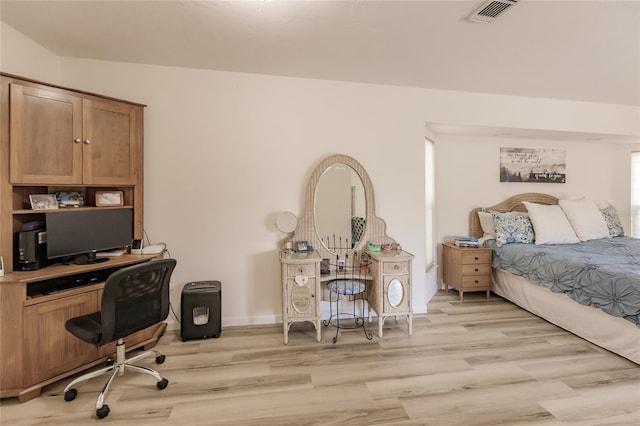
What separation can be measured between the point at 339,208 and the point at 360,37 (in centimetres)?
160

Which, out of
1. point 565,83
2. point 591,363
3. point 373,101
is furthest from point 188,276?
point 565,83

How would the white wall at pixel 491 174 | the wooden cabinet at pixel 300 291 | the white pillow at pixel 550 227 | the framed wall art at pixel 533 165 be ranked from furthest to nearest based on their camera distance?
the framed wall art at pixel 533 165
the white wall at pixel 491 174
the white pillow at pixel 550 227
the wooden cabinet at pixel 300 291

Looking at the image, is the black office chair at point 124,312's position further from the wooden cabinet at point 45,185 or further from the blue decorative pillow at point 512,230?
the blue decorative pillow at point 512,230

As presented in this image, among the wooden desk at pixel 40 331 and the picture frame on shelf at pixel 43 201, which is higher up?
the picture frame on shelf at pixel 43 201

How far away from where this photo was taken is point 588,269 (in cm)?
272

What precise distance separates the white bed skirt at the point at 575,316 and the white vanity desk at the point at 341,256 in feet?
5.09

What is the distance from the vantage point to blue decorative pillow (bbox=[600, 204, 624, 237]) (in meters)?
4.12

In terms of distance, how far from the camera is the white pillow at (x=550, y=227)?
373 cm

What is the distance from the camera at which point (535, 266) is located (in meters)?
3.23

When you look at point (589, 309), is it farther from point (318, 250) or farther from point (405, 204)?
point (318, 250)

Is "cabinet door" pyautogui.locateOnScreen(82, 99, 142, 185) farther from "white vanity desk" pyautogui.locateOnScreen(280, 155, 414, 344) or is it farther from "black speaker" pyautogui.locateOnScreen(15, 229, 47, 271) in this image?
"white vanity desk" pyautogui.locateOnScreen(280, 155, 414, 344)

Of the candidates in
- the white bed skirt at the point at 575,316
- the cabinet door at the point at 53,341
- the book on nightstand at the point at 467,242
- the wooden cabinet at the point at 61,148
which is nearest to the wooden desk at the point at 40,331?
the cabinet door at the point at 53,341

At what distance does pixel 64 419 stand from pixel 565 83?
5.20 m

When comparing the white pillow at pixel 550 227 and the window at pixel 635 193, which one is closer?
the white pillow at pixel 550 227
